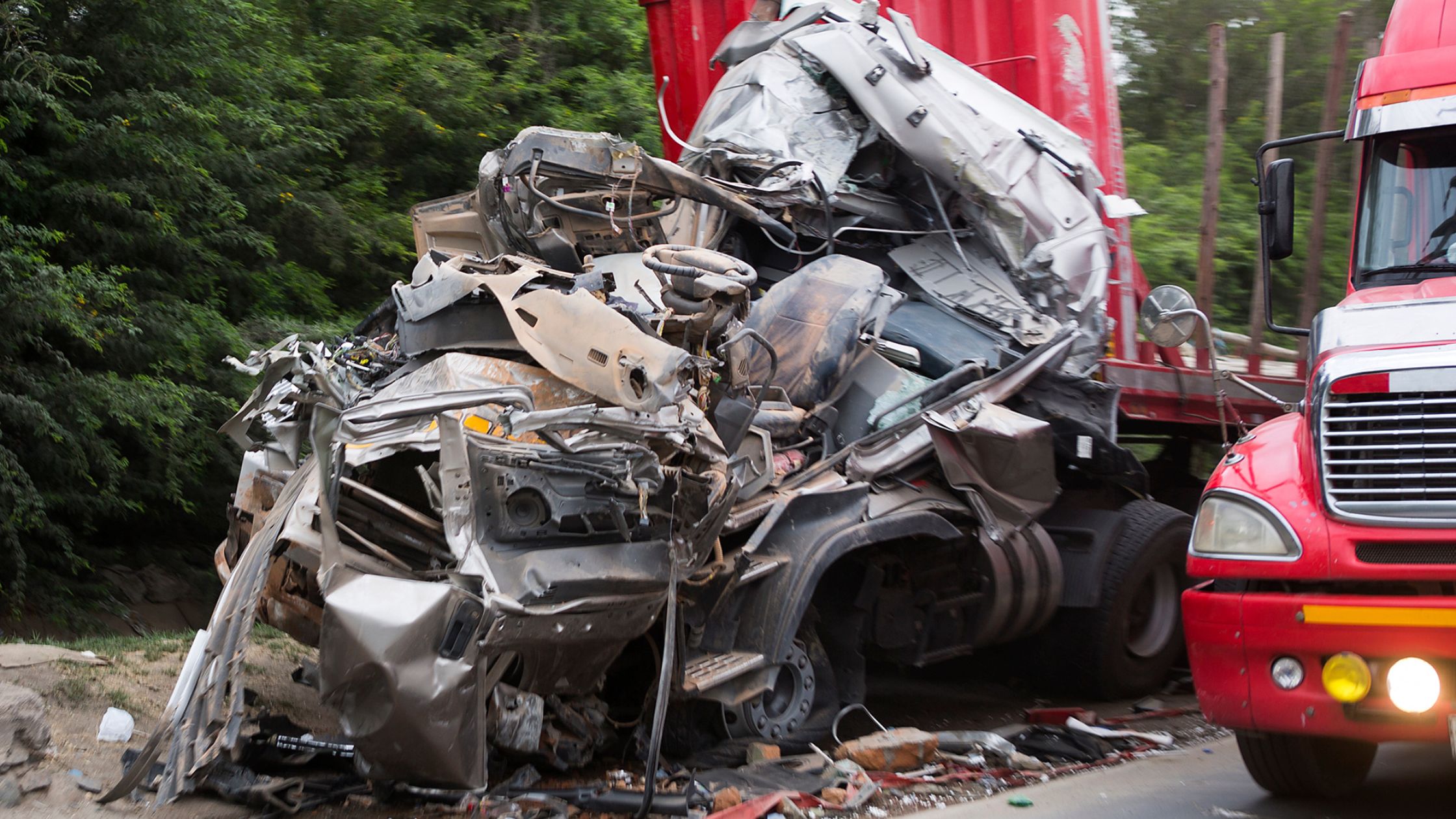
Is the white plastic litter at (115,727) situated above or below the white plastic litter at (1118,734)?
above

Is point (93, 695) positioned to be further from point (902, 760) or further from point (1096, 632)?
point (1096, 632)

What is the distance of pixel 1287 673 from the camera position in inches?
150

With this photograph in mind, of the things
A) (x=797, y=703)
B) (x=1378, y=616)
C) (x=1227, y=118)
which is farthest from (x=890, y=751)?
(x=1227, y=118)

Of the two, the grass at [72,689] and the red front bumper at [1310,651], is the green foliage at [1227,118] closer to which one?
the red front bumper at [1310,651]

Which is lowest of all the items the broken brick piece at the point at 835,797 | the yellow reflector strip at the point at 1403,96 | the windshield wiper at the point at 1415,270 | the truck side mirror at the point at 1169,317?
the broken brick piece at the point at 835,797

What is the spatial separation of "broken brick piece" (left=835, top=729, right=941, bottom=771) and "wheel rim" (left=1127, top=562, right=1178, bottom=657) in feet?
6.67

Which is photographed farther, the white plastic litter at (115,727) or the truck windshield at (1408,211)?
the white plastic litter at (115,727)

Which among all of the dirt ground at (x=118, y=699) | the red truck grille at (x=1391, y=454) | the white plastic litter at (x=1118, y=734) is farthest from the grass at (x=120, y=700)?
the red truck grille at (x=1391, y=454)

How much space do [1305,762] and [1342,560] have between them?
983 millimetres

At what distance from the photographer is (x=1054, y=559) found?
6113mm

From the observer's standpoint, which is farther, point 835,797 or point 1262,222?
point 1262,222

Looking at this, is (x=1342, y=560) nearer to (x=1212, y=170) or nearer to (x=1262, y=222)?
(x=1262, y=222)

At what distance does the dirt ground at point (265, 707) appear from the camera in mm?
4488

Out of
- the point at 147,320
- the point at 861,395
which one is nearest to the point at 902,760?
the point at 861,395
